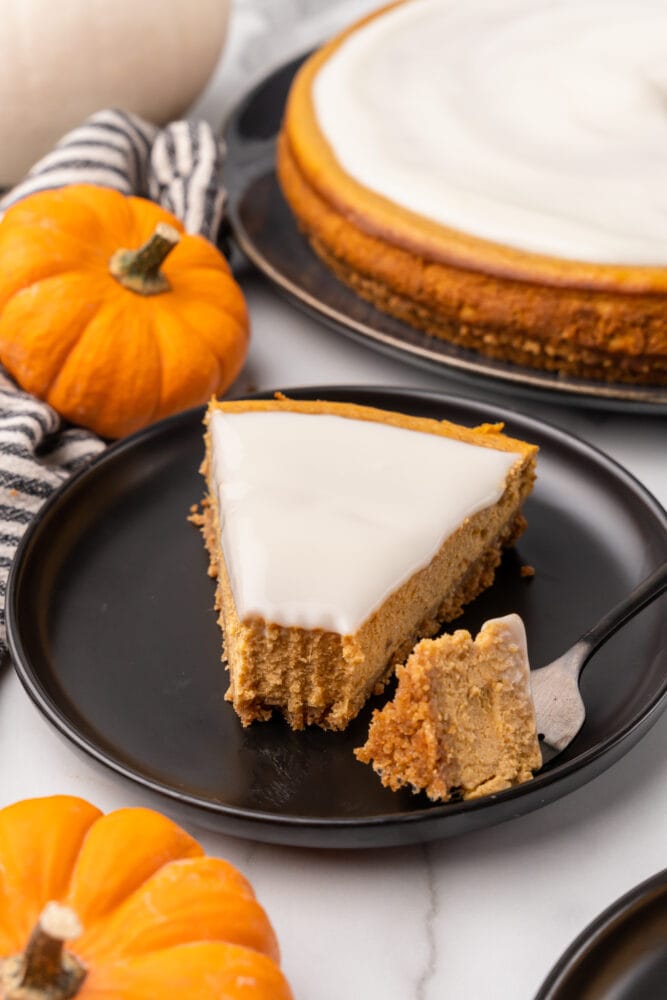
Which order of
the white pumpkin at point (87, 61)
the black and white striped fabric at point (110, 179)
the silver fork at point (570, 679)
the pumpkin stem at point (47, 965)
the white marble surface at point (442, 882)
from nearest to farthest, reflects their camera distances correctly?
the pumpkin stem at point (47, 965) → the white marble surface at point (442, 882) → the silver fork at point (570, 679) → the black and white striped fabric at point (110, 179) → the white pumpkin at point (87, 61)

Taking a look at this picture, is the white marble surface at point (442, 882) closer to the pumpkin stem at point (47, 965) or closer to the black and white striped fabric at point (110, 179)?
the pumpkin stem at point (47, 965)

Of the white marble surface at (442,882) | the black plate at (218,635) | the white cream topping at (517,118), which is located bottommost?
the white marble surface at (442,882)

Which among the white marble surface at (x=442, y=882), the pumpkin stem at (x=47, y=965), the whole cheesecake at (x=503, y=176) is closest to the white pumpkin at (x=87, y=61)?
the whole cheesecake at (x=503, y=176)

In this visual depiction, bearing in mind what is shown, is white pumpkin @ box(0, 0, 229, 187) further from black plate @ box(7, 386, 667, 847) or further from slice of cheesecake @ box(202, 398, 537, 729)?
slice of cheesecake @ box(202, 398, 537, 729)

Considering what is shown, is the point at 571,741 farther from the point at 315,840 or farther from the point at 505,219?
the point at 505,219

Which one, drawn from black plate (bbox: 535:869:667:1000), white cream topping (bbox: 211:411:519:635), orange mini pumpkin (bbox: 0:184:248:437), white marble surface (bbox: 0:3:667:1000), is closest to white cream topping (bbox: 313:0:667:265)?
orange mini pumpkin (bbox: 0:184:248:437)
